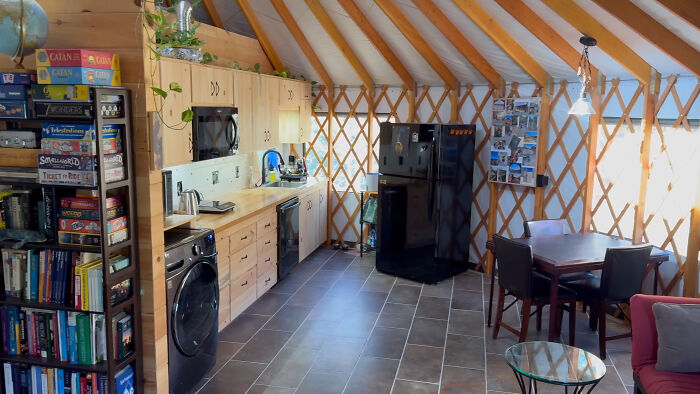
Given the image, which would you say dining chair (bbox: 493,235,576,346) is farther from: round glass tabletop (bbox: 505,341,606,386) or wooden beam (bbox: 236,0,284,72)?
wooden beam (bbox: 236,0,284,72)

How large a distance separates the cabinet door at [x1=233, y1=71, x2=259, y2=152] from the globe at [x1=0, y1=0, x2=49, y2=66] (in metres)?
2.37

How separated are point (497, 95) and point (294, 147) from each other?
2.48 metres

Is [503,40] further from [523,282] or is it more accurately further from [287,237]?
[287,237]

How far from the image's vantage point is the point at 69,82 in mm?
2420

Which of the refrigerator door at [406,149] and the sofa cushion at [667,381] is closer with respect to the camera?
the sofa cushion at [667,381]

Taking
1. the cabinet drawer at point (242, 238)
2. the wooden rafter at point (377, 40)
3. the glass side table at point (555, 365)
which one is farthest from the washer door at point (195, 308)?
the wooden rafter at point (377, 40)

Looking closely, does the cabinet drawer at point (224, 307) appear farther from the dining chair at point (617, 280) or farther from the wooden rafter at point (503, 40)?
the wooden rafter at point (503, 40)

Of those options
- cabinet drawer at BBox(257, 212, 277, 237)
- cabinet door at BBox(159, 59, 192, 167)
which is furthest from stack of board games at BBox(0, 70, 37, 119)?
cabinet drawer at BBox(257, 212, 277, 237)

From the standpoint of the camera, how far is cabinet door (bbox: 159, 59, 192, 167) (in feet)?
11.8

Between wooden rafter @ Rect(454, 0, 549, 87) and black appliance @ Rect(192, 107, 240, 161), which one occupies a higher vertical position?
wooden rafter @ Rect(454, 0, 549, 87)

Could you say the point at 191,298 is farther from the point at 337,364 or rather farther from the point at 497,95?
the point at 497,95

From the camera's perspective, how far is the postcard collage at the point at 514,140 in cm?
543

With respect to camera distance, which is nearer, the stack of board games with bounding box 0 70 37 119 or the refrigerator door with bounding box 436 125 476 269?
the stack of board games with bounding box 0 70 37 119

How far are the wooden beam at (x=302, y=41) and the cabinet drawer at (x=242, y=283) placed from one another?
247 centimetres
